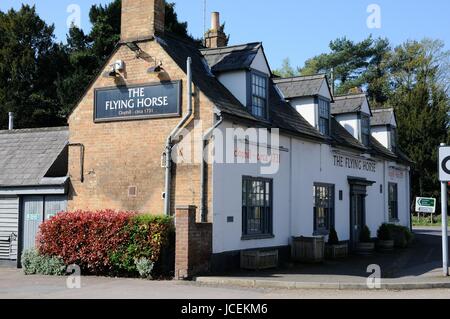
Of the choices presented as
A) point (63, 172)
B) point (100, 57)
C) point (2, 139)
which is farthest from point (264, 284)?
point (100, 57)

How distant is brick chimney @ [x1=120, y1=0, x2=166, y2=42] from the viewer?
16.7 meters

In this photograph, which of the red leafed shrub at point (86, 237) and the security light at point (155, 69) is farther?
the security light at point (155, 69)

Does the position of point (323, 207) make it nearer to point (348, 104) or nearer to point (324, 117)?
point (324, 117)

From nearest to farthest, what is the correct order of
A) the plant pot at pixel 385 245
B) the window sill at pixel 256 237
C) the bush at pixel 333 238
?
the window sill at pixel 256 237
the bush at pixel 333 238
the plant pot at pixel 385 245

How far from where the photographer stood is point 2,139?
797 inches

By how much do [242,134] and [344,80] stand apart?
57.9 meters

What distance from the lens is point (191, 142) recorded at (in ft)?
51.3

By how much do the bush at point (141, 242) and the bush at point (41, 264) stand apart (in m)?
1.76

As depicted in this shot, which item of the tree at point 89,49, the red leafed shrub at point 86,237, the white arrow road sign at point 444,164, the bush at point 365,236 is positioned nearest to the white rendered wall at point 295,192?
the bush at point 365,236

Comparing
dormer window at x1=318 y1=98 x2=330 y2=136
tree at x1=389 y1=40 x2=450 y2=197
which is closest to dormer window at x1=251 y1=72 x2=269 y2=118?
dormer window at x1=318 y1=98 x2=330 y2=136

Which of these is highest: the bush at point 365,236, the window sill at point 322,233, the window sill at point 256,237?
the window sill at point 256,237

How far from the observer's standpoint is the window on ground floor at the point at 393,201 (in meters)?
28.9

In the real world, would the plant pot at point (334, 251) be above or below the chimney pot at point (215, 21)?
below

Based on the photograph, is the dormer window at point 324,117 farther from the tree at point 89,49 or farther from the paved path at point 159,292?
the tree at point 89,49
